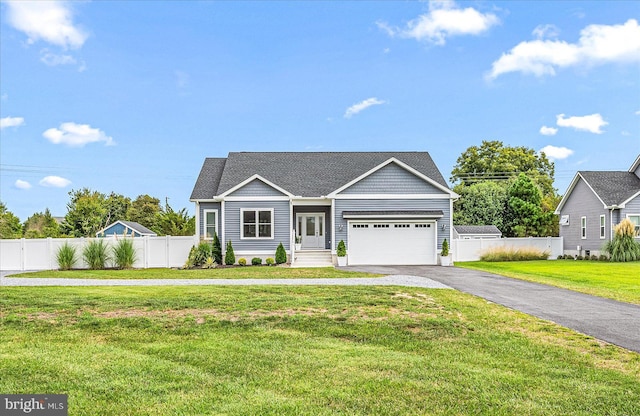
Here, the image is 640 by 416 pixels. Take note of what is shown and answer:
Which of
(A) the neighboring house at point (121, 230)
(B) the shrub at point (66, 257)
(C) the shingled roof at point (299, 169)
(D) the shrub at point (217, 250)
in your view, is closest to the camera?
(B) the shrub at point (66, 257)

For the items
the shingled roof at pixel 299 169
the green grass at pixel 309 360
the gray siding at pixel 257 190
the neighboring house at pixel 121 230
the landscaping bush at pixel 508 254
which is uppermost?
the shingled roof at pixel 299 169

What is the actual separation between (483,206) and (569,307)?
109 ft

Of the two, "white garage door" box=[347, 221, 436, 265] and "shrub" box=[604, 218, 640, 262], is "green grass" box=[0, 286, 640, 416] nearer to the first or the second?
"white garage door" box=[347, 221, 436, 265]

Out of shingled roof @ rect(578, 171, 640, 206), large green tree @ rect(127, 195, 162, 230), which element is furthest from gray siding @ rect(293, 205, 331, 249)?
large green tree @ rect(127, 195, 162, 230)

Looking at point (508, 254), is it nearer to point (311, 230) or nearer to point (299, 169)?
point (311, 230)

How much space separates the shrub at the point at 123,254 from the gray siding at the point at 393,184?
1077 centimetres

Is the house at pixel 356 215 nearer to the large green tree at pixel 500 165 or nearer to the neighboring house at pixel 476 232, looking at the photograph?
the neighboring house at pixel 476 232

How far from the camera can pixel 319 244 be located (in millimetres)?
27453

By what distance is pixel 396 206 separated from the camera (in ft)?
82.4

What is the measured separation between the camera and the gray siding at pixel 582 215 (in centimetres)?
3061

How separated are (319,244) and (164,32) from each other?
43.3ft

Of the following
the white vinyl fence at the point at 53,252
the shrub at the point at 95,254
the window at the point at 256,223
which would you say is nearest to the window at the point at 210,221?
the window at the point at 256,223

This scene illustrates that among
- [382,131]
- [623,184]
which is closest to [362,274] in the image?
[382,131]

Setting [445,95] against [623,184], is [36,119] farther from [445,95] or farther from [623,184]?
[623,184]
